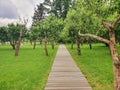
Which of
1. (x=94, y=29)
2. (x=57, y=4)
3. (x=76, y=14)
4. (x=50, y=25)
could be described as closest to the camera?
(x=94, y=29)

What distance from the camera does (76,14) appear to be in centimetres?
3403

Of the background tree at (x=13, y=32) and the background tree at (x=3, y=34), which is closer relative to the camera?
the background tree at (x=13, y=32)

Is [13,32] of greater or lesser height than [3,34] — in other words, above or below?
above

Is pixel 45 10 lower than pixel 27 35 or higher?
higher

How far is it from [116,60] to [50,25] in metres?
29.0

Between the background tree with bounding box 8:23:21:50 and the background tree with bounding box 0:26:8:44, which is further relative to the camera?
the background tree with bounding box 0:26:8:44

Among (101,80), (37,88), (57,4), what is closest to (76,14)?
(101,80)

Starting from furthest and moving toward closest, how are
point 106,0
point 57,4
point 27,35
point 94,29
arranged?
point 57,4, point 27,35, point 94,29, point 106,0

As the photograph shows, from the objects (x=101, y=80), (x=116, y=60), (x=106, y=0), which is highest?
(x=106, y=0)

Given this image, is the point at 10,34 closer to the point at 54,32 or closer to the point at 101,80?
the point at 54,32

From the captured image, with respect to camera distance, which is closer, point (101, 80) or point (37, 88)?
point (37, 88)

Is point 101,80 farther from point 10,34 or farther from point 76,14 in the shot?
point 10,34

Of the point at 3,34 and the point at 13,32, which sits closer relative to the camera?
the point at 13,32

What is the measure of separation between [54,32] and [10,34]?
32346mm
